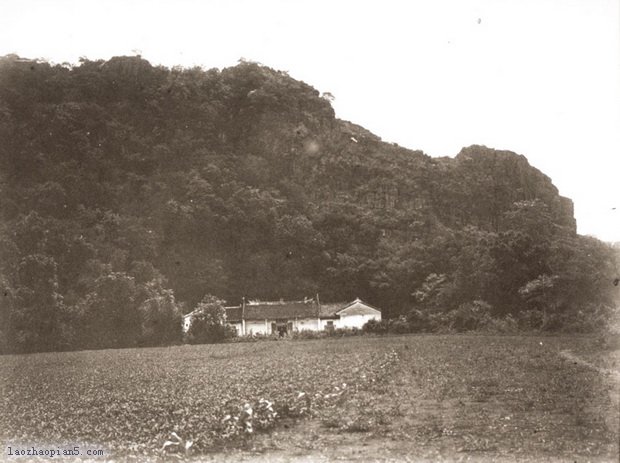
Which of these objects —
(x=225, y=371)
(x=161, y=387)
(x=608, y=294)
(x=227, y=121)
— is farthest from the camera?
(x=227, y=121)

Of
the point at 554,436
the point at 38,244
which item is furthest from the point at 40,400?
the point at 38,244

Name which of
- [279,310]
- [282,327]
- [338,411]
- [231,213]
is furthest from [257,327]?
[338,411]

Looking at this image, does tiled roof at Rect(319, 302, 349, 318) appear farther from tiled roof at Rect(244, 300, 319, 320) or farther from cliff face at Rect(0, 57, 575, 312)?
cliff face at Rect(0, 57, 575, 312)

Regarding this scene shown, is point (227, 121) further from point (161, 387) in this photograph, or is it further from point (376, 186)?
point (161, 387)

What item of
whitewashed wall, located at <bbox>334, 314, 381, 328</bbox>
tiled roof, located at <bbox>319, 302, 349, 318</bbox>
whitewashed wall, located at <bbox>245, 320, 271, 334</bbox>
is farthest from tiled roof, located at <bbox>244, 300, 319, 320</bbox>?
whitewashed wall, located at <bbox>334, 314, 381, 328</bbox>

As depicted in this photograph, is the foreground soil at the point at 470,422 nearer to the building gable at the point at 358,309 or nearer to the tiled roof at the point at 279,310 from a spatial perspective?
the tiled roof at the point at 279,310

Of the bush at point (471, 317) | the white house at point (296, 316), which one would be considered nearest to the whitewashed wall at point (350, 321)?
the white house at point (296, 316)
